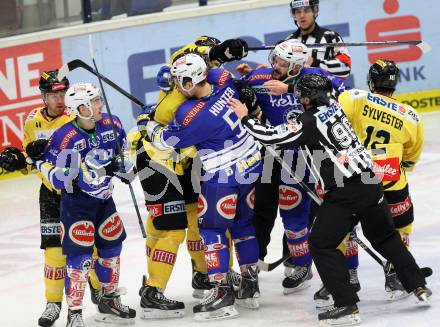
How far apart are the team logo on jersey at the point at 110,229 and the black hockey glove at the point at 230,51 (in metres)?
1.18

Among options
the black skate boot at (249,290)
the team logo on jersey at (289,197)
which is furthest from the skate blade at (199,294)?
the team logo on jersey at (289,197)

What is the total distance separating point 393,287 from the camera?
668cm

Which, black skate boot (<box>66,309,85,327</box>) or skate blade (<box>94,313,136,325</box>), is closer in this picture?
black skate boot (<box>66,309,85,327</box>)

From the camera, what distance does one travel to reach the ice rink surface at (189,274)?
6527mm

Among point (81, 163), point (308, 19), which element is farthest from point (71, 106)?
point (308, 19)

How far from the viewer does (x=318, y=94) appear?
613cm

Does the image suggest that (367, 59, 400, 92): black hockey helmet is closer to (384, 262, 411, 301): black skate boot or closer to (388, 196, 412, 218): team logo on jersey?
(388, 196, 412, 218): team logo on jersey

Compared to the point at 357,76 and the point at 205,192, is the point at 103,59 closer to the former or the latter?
the point at 357,76

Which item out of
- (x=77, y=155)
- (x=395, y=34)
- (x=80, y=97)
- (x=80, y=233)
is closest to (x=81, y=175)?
(x=77, y=155)

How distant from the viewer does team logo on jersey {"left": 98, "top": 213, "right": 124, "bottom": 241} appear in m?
6.58

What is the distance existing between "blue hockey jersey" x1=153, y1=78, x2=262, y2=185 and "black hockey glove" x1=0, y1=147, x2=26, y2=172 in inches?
31.6

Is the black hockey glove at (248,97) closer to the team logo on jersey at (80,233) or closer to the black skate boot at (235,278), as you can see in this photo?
the black skate boot at (235,278)

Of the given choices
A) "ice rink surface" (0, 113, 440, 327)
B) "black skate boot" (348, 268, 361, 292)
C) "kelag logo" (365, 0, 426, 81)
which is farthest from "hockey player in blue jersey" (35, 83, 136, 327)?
"kelag logo" (365, 0, 426, 81)

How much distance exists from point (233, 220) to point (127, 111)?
4310 millimetres
